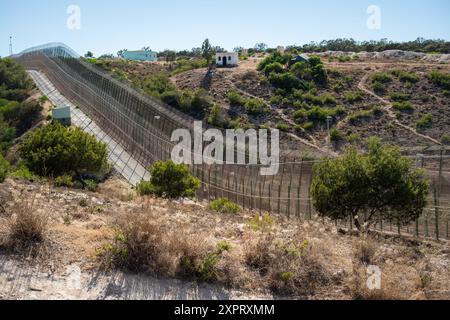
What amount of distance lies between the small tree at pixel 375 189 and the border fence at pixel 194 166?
0.60 metres

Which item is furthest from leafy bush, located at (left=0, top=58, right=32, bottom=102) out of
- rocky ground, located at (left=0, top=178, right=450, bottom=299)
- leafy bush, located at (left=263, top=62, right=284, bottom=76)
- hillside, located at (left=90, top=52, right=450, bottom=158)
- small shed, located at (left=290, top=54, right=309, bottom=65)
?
rocky ground, located at (left=0, top=178, right=450, bottom=299)

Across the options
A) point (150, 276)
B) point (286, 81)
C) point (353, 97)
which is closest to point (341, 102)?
point (353, 97)

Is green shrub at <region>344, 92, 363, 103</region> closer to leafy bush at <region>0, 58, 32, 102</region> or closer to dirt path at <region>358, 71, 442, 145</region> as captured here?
dirt path at <region>358, 71, 442, 145</region>

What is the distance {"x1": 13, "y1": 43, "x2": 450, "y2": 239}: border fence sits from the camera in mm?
18594

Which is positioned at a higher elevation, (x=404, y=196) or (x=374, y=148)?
(x=374, y=148)

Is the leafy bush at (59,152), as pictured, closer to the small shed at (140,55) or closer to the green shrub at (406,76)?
the green shrub at (406,76)

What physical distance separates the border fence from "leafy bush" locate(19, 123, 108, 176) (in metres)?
6.04

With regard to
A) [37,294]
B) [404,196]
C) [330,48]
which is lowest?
[404,196]

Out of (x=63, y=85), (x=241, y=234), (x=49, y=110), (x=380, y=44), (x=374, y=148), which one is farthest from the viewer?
(x=380, y=44)

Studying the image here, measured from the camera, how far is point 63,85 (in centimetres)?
6359

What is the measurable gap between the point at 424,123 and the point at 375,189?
34.6 meters
